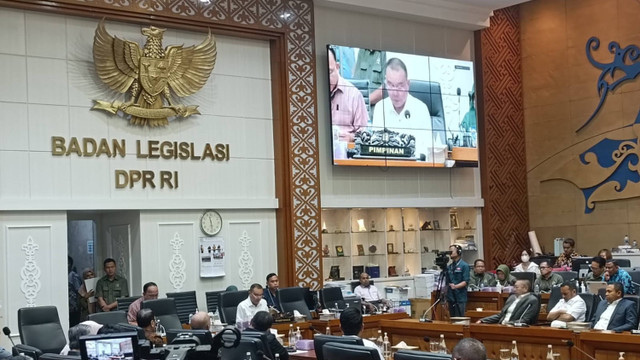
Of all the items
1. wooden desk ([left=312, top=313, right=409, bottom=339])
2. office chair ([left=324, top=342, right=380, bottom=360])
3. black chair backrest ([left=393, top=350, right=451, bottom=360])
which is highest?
black chair backrest ([left=393, top=350, right=451, bottom=360])

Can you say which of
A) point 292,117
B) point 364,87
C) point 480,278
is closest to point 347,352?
point 480,278

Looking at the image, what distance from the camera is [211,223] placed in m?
13.4

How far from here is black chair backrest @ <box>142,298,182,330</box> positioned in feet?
33.6

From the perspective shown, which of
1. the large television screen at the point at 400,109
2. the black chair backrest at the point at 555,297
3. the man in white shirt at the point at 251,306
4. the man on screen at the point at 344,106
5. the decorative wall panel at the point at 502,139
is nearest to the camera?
the black chair backrest at the point at 555,297

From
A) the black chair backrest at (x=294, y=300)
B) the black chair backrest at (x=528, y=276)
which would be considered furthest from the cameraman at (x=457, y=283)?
the black chair backrest at (x=294, y=300)

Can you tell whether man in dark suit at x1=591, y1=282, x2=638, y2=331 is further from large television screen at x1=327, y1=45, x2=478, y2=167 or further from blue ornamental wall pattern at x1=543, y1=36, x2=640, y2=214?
blue ornamental wall pattern at x1=543, y1=36, x2=640, y2=214

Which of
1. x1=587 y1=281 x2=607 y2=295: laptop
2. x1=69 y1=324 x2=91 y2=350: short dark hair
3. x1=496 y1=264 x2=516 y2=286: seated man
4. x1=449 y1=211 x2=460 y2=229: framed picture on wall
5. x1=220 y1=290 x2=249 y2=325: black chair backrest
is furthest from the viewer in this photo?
x1=449 y1=211 x2=460 y2=229: framed picture on wall

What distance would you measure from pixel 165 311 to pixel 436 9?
848cm

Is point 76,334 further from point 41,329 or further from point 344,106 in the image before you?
point 344,106

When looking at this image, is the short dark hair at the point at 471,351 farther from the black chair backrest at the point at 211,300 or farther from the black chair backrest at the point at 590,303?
the black chair backrest at the point at 211,300

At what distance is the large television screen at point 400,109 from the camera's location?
14828 mm

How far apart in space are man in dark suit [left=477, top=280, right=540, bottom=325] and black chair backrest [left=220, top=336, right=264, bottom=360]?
12.3 ft

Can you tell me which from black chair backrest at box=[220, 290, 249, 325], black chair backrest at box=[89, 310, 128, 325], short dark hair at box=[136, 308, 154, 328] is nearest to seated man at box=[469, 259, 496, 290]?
black chair backrest at box=[220, 290, 249, 325]

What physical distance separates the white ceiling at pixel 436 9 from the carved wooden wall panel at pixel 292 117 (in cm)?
86
